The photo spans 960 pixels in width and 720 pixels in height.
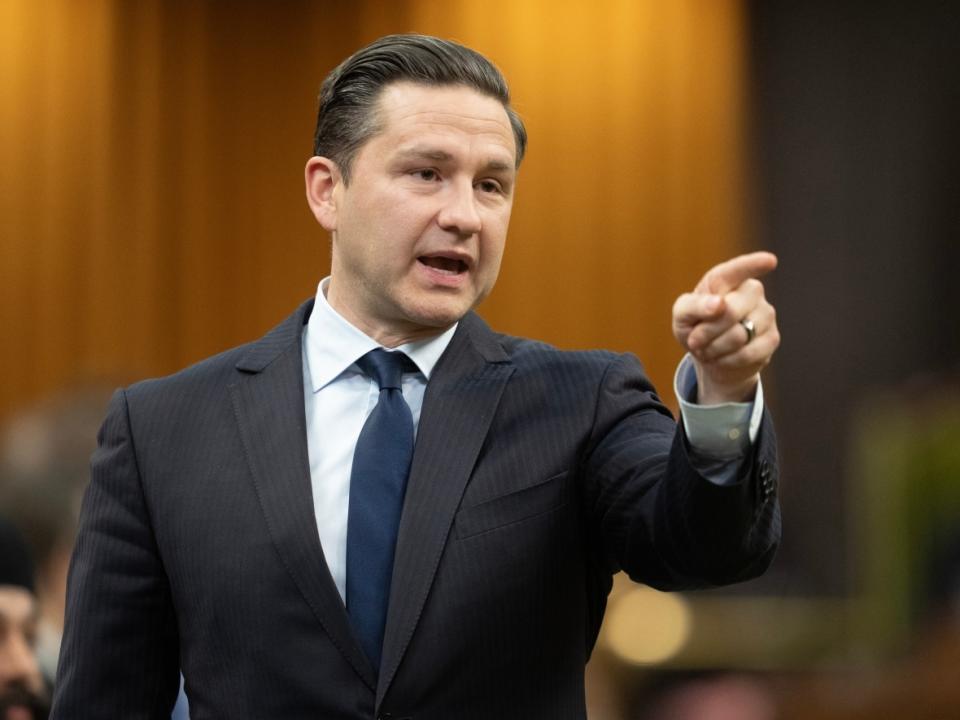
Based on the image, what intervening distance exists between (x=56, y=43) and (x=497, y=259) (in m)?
3.68

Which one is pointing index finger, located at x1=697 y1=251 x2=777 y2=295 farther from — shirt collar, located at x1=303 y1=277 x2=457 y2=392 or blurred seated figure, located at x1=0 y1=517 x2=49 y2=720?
blurred seated figure, located at x1=0 y1=517 x2=49 y2=720

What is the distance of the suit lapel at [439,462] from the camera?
1.40m

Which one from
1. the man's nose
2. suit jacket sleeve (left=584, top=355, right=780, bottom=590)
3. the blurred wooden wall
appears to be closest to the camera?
suit jacket sleeve (left=584, top=355, right=780, bottom=590)

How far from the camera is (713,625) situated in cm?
436

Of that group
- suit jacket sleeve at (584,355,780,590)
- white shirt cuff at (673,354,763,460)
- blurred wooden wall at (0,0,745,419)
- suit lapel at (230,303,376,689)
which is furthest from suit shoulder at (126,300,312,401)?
blurred wooden wall at (0,0,745,419)

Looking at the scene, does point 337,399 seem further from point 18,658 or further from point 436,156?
point 18,658

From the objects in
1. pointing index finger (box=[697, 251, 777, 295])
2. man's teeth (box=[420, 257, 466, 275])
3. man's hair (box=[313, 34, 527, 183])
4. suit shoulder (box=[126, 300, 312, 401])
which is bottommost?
suit shoulder (box=[126, 300, 312, 401])

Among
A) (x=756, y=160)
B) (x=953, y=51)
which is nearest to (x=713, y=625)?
(x=756, y=160)

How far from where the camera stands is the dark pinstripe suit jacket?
139 cm

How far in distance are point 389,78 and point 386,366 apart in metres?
0.33

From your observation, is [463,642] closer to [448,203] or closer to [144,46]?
[448,203]

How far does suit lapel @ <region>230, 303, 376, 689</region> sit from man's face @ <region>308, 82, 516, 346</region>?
0.40 feet

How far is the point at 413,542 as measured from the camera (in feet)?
4.68

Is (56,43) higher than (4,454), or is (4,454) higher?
(56,43)
